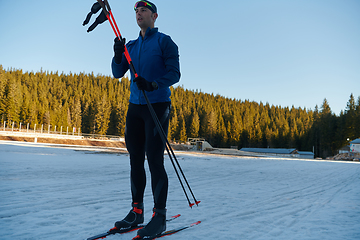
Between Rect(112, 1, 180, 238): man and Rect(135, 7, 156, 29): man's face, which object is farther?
Rect(135, 7, 156, 29): man's face

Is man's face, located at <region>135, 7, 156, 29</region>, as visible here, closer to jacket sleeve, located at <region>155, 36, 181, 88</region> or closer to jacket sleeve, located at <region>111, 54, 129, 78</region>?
jacket sleeve, located at <region>155, 36, 181, 88</region>

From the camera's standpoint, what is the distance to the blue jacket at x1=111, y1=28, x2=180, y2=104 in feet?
7.40

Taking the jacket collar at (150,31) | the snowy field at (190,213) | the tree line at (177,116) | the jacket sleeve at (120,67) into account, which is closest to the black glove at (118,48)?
the jacket sleeve at (120,67)

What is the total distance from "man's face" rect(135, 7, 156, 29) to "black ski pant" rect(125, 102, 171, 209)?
2.72 ft

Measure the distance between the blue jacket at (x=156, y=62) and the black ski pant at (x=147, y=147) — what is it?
99 mm

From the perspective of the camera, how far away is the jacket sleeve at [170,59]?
221 centimetres

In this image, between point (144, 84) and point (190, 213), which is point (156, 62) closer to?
point (144, 84)

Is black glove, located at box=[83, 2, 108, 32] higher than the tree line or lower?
lower

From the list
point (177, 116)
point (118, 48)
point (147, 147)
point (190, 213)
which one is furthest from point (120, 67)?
point (177, 116)

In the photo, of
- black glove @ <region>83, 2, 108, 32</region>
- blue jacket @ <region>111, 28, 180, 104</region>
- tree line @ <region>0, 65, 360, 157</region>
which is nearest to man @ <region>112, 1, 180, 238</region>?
blue jacket @ <region>111, 28, 180, 104</region>

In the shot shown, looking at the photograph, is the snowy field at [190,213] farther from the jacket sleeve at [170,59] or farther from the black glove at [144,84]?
the jacket sleeve at [170,59]

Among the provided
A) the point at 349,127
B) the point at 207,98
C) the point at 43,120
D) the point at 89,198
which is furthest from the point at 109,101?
the point at 89,198

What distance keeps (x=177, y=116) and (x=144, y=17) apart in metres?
85.4

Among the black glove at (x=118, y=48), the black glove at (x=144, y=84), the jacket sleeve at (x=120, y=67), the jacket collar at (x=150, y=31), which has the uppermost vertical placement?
the jacket collar at (x=150, y=31)
